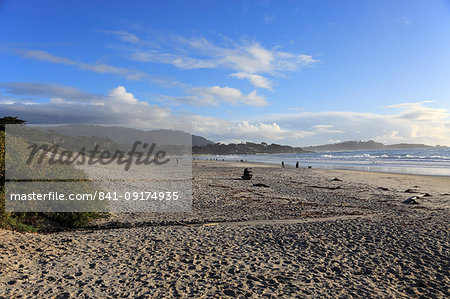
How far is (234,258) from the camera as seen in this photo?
6781 mm

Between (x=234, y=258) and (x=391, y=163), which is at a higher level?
(x=391, y=163)

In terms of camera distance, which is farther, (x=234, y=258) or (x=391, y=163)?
(x=391, y=163)

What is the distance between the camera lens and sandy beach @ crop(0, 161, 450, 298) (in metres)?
5.32

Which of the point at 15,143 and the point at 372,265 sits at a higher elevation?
the point at 15,143

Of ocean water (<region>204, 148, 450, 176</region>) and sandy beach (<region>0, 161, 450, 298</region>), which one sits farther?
ocean water (<region>204, 148, 450, 176</region>)

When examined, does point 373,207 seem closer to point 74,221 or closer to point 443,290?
point 443,290

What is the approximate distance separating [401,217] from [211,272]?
8.60m

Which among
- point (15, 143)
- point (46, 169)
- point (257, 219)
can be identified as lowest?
point (257, 219)

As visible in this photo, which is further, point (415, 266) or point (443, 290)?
point (415, 266)

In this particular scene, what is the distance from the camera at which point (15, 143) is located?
32.4 ft

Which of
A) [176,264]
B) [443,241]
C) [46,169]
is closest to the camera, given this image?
[176,264]

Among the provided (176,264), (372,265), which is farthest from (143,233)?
(372,265)

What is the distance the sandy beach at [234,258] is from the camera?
5324mm

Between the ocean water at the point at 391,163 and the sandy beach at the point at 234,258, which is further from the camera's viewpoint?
the ocean water at the point at 391,163
